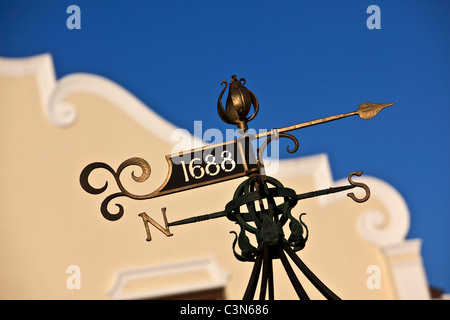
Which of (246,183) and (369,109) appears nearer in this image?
(246,183)

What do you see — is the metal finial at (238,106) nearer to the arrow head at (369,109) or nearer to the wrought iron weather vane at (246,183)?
the wrought iron weather vane at (246,183)

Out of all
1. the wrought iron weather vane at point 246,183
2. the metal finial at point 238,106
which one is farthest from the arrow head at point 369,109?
the metal finial at point 238,106

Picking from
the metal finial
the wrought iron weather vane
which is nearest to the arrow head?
the wrought iron weather vane

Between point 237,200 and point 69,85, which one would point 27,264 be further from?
point 237,200

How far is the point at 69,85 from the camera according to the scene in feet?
15.0

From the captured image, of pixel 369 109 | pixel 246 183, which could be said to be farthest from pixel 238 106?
pixel 369 109

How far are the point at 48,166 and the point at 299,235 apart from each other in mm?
3227

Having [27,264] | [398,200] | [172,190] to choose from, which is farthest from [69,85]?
[172,190]

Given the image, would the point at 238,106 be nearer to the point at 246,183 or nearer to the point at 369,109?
the point at 246,183

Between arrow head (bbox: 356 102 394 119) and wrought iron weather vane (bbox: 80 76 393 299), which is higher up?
arrow head (bbox: 356 102 394 119)

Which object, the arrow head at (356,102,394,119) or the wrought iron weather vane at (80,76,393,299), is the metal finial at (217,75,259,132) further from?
the arrow head at (356,102,394,119)

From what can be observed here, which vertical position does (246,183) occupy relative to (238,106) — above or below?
below

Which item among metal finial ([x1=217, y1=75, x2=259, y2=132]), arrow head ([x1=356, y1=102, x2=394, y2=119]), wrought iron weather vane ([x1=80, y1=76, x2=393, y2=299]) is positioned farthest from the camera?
arrow head ([x1=356, y1=102, x2=394, y2=119])
